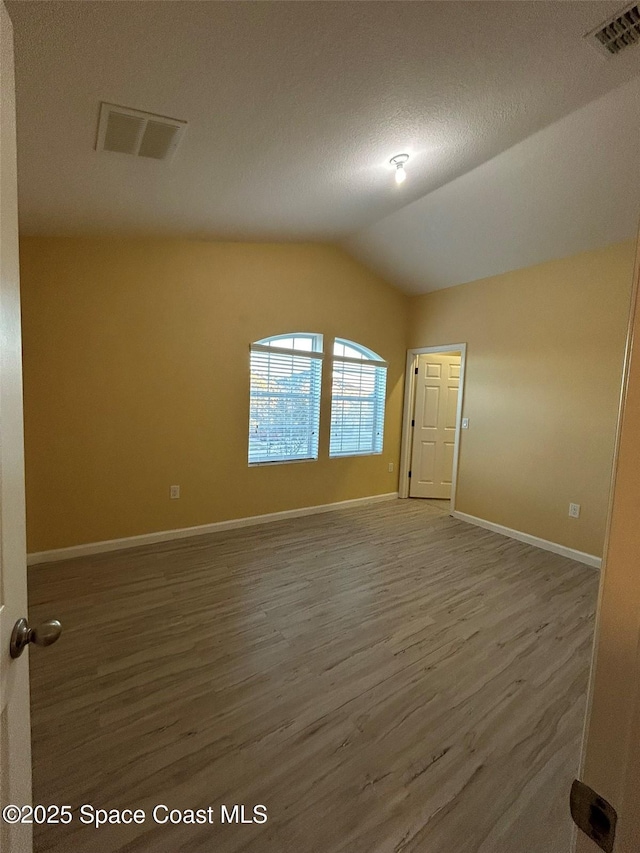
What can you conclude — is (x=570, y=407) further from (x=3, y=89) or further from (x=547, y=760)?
Result: (x=3, y=89)

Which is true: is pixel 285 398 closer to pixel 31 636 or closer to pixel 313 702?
pixel 313 702

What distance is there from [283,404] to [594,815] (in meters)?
3.61

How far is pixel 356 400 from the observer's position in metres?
4.50

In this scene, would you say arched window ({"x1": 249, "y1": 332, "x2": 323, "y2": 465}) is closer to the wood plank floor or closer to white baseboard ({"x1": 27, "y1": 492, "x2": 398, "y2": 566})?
white baseboard ({"x1": 27, "y1": 492, "x2": 398, "y2": 566})

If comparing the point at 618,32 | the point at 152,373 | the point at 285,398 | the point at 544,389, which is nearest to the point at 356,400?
the point at 285,398

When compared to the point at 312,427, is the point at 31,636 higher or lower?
lower

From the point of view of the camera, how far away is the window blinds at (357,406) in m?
4.32

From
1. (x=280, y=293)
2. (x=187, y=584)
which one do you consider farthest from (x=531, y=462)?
(x=187, y=584)

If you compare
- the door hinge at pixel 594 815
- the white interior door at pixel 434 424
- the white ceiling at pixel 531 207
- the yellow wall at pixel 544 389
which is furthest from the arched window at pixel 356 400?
the door hinge at pixel 594 815

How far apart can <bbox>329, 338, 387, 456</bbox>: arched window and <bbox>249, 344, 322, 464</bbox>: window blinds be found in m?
0.28

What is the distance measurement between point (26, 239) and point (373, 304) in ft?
11.0

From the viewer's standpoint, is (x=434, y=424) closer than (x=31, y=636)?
No

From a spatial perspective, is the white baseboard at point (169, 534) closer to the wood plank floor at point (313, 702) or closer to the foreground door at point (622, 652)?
the wood plank floor at point (313, 702)

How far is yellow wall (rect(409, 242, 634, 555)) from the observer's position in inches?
122
